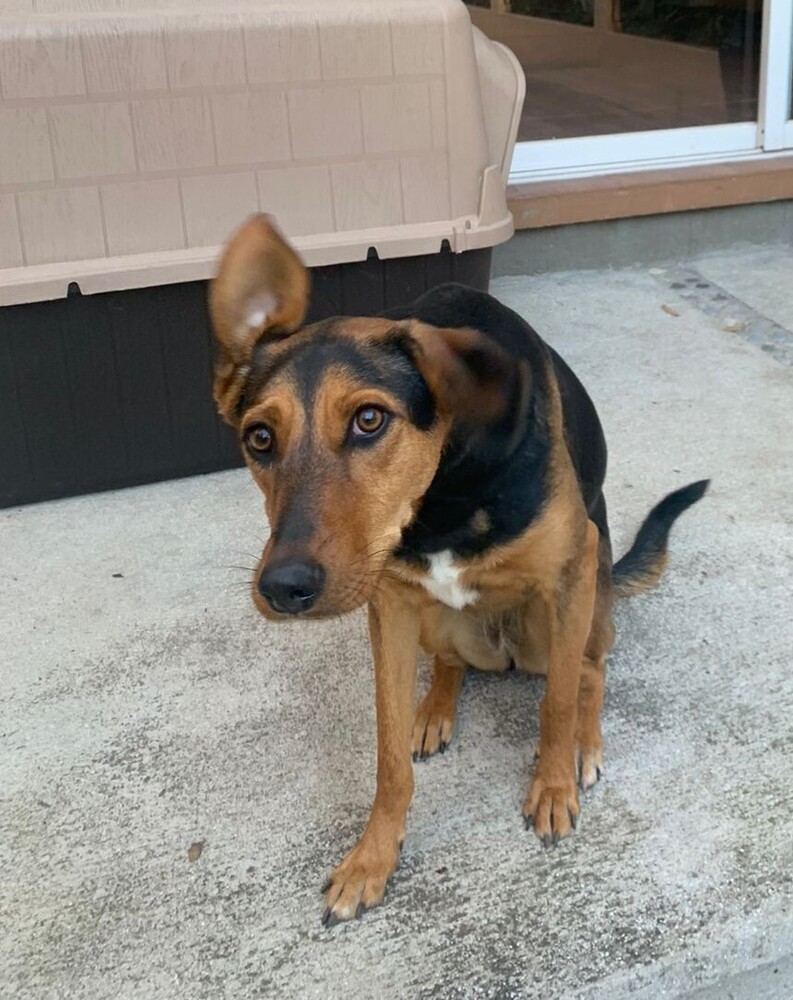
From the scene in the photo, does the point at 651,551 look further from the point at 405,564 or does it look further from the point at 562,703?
the point at 405,564

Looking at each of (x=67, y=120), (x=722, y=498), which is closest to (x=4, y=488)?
(x=67, y=120)

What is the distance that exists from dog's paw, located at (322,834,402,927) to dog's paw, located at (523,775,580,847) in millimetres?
272

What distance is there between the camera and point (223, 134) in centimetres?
304

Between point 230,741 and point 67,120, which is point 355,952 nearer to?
point 230,741

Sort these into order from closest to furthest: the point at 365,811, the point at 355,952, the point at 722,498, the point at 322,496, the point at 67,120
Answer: the point at 322,496
the point at 355,952
the point at 365,811
the point at 67,120
the point at 722,498

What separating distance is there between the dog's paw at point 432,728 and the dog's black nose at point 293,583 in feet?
2.74

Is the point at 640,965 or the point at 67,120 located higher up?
the point at 67,120

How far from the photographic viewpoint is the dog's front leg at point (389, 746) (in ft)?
6.15

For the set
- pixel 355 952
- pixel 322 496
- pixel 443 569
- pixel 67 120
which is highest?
pixel 67 120

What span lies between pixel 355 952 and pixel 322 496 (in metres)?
0.81

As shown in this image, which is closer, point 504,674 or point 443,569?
point 443,569

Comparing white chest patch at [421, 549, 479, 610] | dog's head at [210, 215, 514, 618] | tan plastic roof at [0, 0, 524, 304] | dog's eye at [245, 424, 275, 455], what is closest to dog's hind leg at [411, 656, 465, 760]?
white chest patch at [421, 549, 479, 610]

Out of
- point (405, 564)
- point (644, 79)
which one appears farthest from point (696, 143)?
point (405, 564)

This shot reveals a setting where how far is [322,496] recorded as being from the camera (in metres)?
1.51
